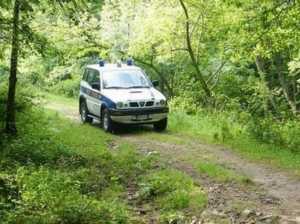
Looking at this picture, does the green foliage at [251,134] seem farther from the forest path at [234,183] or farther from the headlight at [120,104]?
the headlight at [120,104]

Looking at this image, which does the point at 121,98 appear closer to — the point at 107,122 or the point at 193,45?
the point at 107,122

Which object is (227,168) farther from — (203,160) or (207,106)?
(207,106)

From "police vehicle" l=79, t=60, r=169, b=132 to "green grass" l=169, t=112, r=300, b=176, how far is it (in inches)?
41.7

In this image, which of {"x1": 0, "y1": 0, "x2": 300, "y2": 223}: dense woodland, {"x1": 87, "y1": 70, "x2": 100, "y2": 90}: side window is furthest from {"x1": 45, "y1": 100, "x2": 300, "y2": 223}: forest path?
{"x1": 87, "y1": 70, "x2": 100, "y2": 90}: side window

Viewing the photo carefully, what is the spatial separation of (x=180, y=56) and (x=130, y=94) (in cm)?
872

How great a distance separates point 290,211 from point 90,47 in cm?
1907

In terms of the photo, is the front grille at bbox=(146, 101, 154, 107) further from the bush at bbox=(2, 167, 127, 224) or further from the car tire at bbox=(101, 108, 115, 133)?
the bush at bbox=(2, 167, 127, 224)

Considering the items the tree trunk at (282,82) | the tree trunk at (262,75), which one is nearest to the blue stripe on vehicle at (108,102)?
the tree trunk at (262,75)

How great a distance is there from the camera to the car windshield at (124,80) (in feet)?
59.4

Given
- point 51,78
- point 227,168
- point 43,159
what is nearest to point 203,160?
point 227,168

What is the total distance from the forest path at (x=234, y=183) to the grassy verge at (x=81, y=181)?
416 millimetres

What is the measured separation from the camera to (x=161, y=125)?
58.2 feet

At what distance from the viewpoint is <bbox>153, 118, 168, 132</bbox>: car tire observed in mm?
17672

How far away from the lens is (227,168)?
488 inches
